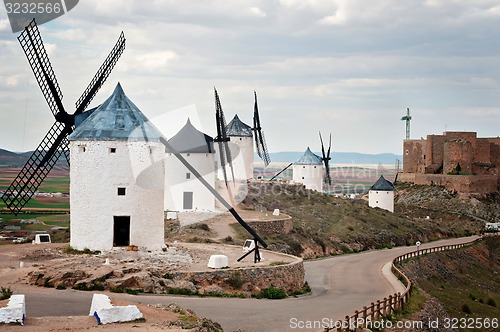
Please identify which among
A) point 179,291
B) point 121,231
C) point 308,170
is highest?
point 308,170

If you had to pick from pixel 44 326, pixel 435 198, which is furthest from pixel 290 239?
pixel 435 198

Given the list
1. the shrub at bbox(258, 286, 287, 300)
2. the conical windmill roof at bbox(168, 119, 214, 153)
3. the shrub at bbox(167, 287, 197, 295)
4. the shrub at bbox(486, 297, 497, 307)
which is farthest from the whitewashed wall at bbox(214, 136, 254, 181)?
the shrub at bbox(167, 287, 197, 295)

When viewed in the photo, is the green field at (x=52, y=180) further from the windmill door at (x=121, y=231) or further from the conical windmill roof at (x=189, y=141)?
the windmill door at (x=121, y=231)

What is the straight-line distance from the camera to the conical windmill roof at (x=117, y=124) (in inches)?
1001

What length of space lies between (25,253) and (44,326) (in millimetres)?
11677

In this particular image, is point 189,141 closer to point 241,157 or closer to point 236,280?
point 241,157

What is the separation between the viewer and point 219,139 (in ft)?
155

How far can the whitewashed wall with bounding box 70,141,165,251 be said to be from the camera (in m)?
25.2

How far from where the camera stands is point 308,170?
64.0m

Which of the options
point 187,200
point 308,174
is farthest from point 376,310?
point 308,174

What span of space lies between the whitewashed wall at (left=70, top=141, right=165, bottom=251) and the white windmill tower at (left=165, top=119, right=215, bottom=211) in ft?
53.4

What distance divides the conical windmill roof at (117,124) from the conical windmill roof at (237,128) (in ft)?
98.7

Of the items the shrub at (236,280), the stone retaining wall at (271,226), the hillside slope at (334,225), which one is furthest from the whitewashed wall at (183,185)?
the shrub at (236,280)

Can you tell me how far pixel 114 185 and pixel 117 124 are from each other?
2103mm
